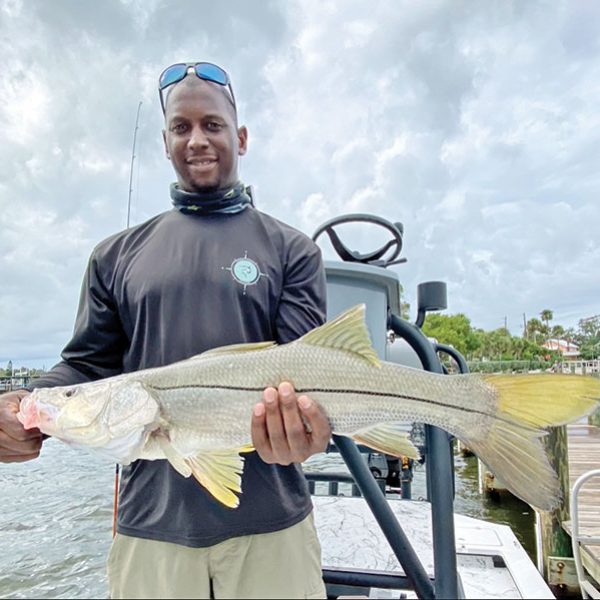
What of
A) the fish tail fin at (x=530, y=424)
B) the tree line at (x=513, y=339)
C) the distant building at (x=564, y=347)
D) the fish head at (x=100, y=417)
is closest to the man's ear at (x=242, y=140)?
the fish head at (x=100, y=417)

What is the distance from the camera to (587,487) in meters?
7.57

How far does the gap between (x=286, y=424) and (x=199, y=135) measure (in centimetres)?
116

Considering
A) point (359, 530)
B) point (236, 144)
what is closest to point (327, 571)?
point (359, 530)

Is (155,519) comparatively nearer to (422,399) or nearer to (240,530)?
(240,530)

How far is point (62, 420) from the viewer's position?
4.80 ft

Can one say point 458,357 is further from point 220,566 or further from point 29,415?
point 29,415

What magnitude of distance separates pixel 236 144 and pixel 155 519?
142 centimetres

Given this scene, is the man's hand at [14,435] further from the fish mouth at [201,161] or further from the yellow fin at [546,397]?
the yellow fin at [546,397]

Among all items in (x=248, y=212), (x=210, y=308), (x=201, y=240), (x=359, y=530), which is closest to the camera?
(x=210, y=308)

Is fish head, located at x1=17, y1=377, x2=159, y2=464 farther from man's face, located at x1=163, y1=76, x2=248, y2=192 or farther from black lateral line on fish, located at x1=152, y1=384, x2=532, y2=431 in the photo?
man's face, located at x1=163, y1=76, x2=248, y2=192

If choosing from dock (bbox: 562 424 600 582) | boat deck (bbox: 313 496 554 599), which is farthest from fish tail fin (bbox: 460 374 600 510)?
dock (bbox: 562 424 600 582)

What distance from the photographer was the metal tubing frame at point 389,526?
173cm

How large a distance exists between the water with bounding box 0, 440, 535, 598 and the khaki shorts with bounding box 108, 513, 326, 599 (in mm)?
1867

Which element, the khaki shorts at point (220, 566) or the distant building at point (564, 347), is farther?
the distant building at point (564, 347)
